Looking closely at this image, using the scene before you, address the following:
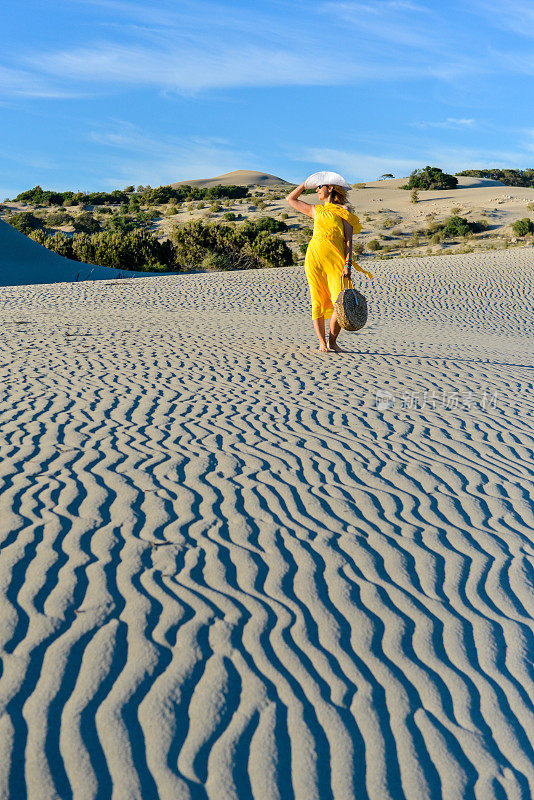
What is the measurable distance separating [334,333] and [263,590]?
726 centimetres

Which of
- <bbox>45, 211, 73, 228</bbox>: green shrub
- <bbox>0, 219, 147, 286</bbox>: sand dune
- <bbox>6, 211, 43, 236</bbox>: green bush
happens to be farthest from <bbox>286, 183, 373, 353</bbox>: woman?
<bbox>45, 211, 73, 228</bbox>: green shrub

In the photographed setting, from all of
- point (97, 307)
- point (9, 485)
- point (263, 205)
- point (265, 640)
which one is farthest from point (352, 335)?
point (263, 205)

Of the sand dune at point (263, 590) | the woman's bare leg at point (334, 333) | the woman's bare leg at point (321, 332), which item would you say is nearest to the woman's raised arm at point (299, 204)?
the woman's bare leg at point (334, 333)

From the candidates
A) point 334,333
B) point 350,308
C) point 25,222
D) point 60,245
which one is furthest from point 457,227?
point 350,308

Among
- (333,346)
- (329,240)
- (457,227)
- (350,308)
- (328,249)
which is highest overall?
(329,240)

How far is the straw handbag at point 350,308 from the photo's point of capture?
29.7 feet

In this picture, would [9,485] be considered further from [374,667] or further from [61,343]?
[61,343]

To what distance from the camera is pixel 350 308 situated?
29.7 feet

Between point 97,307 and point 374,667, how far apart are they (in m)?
14.7

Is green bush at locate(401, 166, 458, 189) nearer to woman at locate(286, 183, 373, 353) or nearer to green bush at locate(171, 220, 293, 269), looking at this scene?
green bush at locate(171, 220, 293, 269)

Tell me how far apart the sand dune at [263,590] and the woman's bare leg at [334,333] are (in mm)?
1650

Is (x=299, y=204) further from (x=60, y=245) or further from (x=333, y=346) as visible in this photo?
(x=60, y=245)

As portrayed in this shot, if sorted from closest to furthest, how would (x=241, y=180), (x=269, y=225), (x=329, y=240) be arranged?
(x=329, y=240), (x=269, y=225), (x=241, y=180)

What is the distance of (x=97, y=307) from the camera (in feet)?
55.2
